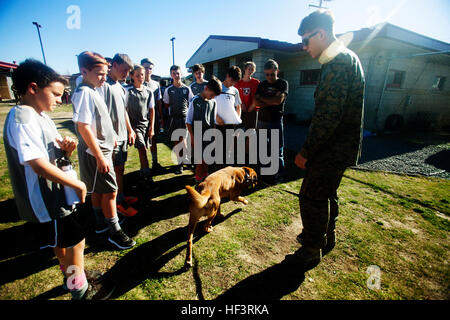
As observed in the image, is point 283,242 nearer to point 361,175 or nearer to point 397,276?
point 397,276

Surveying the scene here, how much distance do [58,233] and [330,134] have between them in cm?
249

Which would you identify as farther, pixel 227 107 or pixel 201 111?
pixel 227 107

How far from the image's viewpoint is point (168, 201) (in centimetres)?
382

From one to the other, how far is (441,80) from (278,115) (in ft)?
58.8

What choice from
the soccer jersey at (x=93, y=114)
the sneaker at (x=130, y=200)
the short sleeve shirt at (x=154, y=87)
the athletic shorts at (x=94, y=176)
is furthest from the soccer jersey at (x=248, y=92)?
the athletic shorts at (x=94, y=176)

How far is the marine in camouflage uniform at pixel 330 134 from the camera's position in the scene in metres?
1.83

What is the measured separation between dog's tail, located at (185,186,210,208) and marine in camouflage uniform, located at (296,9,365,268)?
3.79 ft

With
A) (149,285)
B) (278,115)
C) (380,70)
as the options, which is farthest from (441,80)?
(149,285)

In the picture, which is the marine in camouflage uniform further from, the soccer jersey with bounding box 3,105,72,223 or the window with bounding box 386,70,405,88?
the window with bounding box 386,70,405,88

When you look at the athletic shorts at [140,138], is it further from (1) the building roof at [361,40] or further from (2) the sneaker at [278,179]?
(1) the building roof at [361,40]

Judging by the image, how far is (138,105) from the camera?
4.00m

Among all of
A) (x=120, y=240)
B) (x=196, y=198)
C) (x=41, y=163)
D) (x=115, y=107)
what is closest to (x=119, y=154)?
(x=115, y=107)

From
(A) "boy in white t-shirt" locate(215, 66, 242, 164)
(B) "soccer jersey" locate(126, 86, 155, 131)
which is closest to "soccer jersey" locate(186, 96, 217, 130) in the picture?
(A) "boy in white t-shirt" locate(215, 66, 242, 164)

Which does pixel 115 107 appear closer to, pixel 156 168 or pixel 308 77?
pixel 156 168
